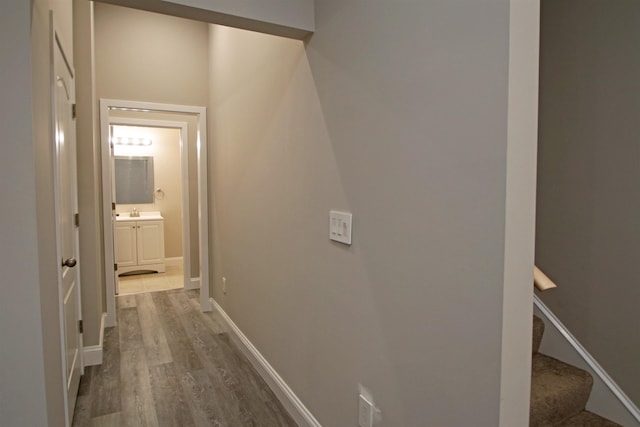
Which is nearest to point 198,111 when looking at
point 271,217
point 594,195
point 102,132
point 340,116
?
point 102,132

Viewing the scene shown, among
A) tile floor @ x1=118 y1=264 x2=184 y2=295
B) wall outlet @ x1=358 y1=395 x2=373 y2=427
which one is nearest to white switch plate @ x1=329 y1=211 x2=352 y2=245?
wall outlet @ x1=358 y1=395 x2=373 y2=427

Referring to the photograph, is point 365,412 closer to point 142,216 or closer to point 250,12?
point 250,12

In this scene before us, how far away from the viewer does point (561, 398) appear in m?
1.92

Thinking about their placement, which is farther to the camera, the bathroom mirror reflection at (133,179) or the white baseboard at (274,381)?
the bathroom mirror reflection at (133,179)

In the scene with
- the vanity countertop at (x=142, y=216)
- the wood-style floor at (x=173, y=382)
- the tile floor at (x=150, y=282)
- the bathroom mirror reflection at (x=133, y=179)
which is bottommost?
the wood-style floor at (x=173, y=382)

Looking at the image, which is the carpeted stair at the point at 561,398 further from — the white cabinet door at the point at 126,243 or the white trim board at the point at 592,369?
the white cabinet door at the point at 126,243

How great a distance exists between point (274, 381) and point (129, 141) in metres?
4.98

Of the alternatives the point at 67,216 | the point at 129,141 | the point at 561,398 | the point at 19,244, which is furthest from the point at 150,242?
the point at 561,398

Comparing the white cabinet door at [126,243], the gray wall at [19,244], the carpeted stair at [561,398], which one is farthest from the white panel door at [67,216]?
the white cabinet door at [126,243]

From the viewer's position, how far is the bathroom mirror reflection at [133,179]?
20.1 ft

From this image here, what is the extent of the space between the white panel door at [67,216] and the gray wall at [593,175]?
8.70 feet

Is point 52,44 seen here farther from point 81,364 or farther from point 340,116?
point 81,364

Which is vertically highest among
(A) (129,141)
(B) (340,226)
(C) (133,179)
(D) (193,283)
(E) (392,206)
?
(A) (129,141)

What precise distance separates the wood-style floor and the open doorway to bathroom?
1.78 metres
